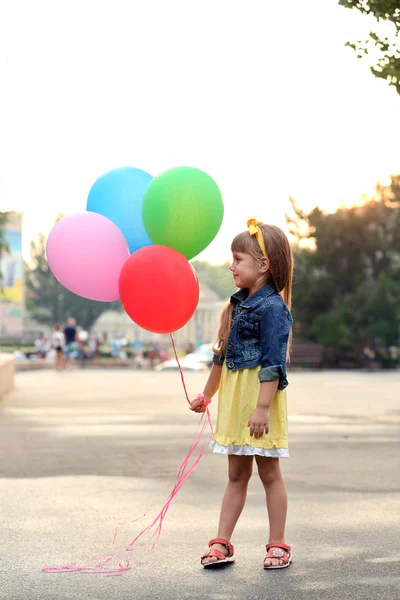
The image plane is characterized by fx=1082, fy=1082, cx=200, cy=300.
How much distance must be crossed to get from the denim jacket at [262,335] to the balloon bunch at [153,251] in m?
0.48

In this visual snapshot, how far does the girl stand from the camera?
16.3 feet

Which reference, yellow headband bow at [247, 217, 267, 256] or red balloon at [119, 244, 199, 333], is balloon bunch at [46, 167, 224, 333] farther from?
yellow headband bow at [247, 217, 267, 256]

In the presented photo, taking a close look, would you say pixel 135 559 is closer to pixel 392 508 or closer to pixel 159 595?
pixel 159 595

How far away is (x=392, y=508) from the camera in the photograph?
21.9 ft

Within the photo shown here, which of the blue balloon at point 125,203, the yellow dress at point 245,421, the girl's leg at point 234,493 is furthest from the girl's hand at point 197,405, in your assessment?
the blue balloon at point 125,203

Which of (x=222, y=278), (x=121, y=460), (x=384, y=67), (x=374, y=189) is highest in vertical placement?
(x=374, y=189)

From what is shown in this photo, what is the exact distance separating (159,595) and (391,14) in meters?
8.80

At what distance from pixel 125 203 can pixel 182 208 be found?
18.2 inches

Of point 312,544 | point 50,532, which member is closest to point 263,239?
point 312,544

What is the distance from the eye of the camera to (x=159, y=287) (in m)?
5.44

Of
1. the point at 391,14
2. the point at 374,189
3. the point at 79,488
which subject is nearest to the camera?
the point at 79,488

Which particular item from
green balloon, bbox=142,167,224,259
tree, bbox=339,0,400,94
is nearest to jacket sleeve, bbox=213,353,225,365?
A: green balloon, bbox=142,167,224,259

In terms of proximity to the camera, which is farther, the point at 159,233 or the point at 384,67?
the point at 384,67

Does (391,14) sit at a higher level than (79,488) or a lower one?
higher
